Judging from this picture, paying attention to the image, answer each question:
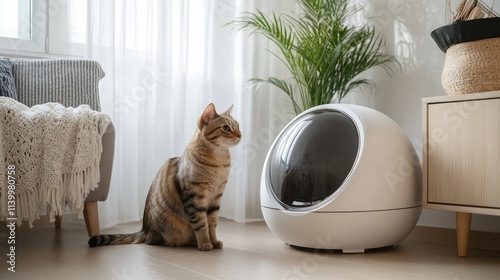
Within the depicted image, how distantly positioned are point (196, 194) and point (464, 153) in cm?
106

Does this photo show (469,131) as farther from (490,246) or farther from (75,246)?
(75,246)

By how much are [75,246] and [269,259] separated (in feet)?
2.70

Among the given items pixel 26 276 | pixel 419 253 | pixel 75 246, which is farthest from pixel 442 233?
pixel 26 276

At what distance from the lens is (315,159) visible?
2238 mm

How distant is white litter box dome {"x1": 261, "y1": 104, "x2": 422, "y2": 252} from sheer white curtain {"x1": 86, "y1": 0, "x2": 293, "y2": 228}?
1.02 meters

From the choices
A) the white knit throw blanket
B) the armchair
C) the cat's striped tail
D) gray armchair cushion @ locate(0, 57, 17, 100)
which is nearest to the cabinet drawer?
the cat's striped tail

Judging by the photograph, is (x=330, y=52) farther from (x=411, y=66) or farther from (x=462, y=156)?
(x=462, y=156)

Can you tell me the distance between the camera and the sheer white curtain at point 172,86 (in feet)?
9.84

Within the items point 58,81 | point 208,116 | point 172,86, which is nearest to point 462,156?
point 208,116

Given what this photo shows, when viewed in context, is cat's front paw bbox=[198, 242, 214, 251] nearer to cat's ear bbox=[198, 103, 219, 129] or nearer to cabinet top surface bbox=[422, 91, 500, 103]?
cat's ear bbox=[198, 103, 219, 129]

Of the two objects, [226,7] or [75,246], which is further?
[226,7]

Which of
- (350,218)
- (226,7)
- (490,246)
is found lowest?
(490,246)

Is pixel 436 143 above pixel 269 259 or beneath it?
above

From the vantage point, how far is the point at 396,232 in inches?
88.9
